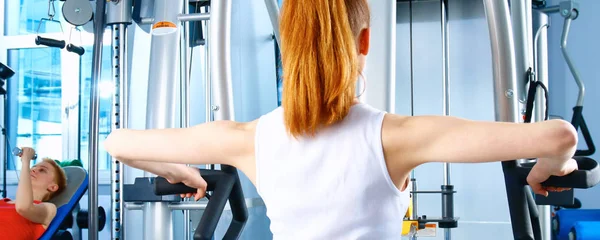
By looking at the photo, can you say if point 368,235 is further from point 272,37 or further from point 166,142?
point 272,37

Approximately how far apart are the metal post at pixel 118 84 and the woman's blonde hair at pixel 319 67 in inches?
70.6

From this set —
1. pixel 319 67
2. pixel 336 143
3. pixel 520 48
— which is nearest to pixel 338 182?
pixel 336 143

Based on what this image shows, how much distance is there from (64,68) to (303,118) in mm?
5233

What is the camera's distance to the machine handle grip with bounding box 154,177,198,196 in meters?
1.45

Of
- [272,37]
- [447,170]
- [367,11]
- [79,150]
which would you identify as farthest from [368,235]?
[79,150]

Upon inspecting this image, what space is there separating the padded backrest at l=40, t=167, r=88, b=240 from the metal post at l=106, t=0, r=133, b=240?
1475 millimetres

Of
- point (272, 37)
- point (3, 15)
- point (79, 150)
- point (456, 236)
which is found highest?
point (3, 15)

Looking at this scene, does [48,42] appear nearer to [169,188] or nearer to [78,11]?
[78,11]

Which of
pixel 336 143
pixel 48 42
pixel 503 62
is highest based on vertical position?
pixel 48 42

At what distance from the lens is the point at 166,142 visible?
3.68ft

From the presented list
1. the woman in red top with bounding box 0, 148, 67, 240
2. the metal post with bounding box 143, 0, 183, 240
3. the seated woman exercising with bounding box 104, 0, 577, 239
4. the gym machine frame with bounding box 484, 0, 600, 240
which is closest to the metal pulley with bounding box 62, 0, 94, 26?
the metal post with bounding box 143, 0, 183, 240

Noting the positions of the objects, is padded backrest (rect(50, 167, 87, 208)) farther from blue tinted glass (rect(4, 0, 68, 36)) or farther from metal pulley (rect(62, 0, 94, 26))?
blue tinted glass (rect(4, 0, 68, 36))

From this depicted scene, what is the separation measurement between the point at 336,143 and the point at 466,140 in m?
0.21

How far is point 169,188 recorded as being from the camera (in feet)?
4.76
